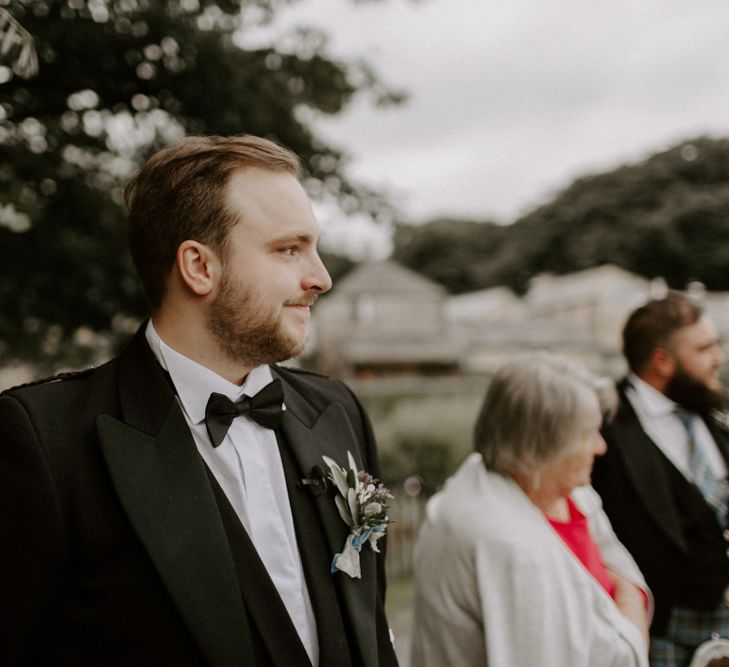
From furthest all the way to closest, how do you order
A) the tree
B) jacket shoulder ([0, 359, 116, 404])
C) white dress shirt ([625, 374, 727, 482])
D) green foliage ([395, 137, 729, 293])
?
green foliage ([395, 137, 729, 293])
the tree
white dress shirt ([625, 374, 727, 482])
jacket shoulder ([0, 359, 116, 404])

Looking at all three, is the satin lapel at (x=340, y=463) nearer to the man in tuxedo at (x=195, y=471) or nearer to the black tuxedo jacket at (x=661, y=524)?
the man in tuxedo at (x=195, y=471)

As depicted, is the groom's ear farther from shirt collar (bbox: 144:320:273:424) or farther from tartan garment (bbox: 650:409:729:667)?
tartan garment (bbox: 650:409:729:667)

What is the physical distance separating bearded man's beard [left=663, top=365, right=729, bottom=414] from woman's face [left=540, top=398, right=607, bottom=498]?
127cm

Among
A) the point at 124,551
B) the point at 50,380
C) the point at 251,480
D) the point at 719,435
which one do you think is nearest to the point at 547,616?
the point at 251,480

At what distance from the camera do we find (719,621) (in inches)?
135

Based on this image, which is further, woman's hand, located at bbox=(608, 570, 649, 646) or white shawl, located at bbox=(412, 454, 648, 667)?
woman's hand, located at bbox=(608, 570, 649, 646)

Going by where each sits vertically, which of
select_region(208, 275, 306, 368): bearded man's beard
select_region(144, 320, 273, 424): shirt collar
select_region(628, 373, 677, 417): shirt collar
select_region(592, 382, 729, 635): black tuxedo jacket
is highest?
select_region(208, 275, 306, 368): bearded man's beard

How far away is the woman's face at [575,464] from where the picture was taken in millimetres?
2668

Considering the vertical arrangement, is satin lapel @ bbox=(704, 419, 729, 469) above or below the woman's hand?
above

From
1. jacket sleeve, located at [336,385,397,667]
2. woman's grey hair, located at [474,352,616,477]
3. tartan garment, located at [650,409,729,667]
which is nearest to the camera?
jacket sleeve, located at [336,385,397,667]

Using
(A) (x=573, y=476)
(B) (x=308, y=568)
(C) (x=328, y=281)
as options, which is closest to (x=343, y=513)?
(B) (x=308, y=568)

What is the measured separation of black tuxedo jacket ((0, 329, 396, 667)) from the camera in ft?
5.27

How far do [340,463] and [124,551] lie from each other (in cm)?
67

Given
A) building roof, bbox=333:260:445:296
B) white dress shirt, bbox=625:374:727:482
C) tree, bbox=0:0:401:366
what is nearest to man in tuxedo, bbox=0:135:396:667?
white dress shirt, bbox=625:374:727:482
